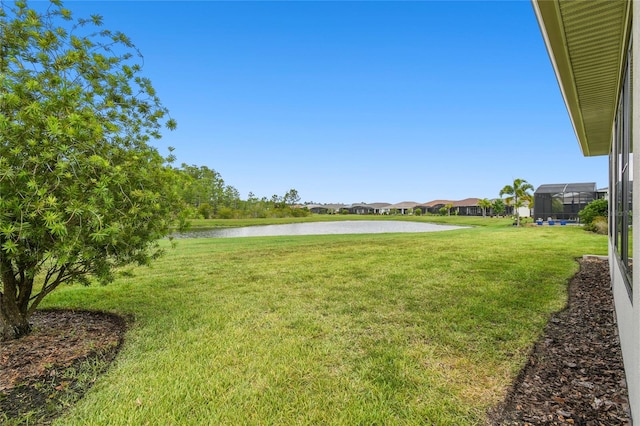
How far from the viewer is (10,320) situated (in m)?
3.38

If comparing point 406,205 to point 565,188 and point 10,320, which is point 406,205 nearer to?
point 565,188

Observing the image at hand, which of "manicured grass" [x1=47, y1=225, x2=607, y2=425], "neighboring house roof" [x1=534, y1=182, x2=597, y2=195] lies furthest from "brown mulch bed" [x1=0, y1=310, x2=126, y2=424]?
"neighboring house roof" [x1=534, y1=182, x2=597, y2=195]

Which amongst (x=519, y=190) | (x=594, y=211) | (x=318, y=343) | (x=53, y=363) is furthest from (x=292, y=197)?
(x=53, y=363)

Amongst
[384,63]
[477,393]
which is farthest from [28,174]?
[384,63]

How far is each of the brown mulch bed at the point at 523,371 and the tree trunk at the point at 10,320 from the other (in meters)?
0.13

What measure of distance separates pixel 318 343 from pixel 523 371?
1882mm

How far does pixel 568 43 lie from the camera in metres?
3.09

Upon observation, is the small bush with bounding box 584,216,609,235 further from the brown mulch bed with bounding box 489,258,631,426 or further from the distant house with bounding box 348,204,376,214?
the distant house with bounding box 348,204,376,214

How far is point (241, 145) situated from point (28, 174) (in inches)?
1466

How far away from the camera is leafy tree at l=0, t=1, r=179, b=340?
95.1 inches

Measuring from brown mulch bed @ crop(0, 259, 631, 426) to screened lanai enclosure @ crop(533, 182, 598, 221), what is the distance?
1087 inches

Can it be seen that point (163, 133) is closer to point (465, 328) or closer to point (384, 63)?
point (465, 328)

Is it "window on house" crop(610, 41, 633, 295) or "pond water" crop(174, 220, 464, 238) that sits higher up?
"window on house" crop(610, 41, 633, 295)

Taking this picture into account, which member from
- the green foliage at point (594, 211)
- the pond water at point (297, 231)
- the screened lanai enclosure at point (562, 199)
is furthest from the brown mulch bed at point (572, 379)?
the screened lanai enclosure at point (562, 199)
